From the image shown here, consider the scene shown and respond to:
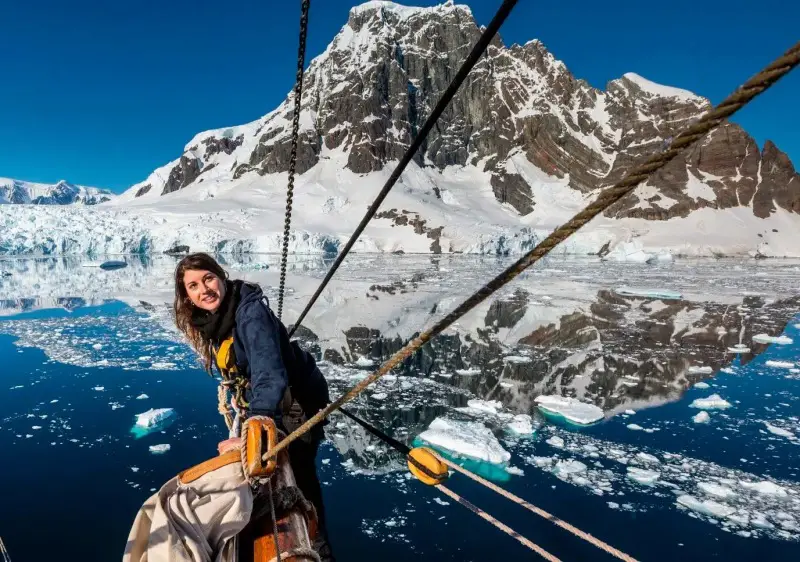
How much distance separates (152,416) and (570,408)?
15.4 ft

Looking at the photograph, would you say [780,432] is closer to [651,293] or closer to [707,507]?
[707,507]

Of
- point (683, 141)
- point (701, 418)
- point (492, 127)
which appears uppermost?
point (492, 127)

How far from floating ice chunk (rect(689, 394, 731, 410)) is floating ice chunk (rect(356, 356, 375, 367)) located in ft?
14.5

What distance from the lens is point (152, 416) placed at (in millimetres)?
4871

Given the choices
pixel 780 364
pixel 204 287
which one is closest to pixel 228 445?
pixel 204 287

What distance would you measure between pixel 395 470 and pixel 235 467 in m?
2.81

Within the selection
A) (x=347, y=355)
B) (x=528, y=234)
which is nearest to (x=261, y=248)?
(x=528, y=234)

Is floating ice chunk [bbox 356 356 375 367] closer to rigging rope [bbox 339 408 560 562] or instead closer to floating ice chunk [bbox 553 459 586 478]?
floating ice chunk [bbox 553 459 586 478]

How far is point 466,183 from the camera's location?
79.1 meters

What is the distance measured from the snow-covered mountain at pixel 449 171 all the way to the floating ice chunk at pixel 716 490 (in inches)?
1626

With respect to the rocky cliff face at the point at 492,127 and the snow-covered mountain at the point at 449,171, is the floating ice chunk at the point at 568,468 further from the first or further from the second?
the rocky cliff face at the point at 492,127

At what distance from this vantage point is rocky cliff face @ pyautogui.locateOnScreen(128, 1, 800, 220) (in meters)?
67.5

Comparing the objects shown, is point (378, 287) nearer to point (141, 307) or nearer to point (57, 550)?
point (141, 307)

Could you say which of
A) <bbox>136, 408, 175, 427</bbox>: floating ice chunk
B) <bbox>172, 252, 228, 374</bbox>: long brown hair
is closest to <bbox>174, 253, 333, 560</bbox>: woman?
<bbox>172, 252, 228, 374</bbox>: long brown hair
